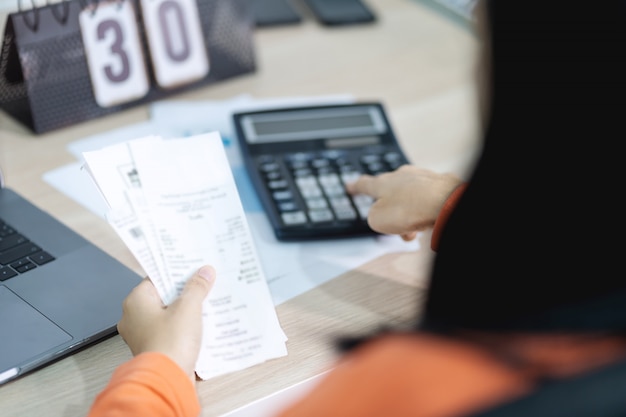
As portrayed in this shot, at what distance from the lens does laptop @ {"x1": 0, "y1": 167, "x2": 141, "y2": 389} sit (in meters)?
0.74

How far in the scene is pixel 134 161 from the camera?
76 centimetres

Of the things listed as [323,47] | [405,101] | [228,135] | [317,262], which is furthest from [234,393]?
[323,47]

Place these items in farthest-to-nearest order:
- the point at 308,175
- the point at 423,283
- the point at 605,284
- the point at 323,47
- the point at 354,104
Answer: the point at 323,47 → the point at 354,104 → the point at 308,175 → the point at 423,283 → the point at 605,284

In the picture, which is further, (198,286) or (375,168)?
(375,168)

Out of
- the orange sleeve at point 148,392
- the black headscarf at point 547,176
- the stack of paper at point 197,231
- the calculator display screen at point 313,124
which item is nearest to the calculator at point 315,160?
the calculator display screen at point 313,124

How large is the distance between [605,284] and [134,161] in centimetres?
41

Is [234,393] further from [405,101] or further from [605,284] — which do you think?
[405,101]

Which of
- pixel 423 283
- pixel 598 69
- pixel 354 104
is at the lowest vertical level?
pixel 423 283

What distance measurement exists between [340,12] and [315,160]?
1.59 feet

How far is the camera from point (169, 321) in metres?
0.72

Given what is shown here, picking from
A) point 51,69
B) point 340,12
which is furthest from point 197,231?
point 340,12

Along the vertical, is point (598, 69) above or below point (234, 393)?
above

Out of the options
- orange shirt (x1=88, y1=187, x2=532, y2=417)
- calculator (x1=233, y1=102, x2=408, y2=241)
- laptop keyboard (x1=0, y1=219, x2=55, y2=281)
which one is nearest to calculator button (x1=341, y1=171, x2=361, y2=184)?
calculator (x1=233, y1=102, x2=408, y2=241)

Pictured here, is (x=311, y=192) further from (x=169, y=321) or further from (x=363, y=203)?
(x=169, y=321)
